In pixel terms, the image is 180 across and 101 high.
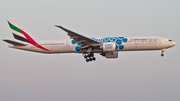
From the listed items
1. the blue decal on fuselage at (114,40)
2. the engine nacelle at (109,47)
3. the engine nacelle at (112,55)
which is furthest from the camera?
the engine nacelle at (112,55)

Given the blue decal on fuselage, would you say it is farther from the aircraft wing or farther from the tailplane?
the tailplane

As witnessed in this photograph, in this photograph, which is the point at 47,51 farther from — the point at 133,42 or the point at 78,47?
the point at 133,42

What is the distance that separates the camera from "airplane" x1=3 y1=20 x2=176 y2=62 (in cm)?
4350

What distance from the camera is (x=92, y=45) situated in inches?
1742

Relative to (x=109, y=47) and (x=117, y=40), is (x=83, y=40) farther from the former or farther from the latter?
(x=117, y=40)

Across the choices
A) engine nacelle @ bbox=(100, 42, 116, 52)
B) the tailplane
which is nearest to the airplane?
engine nacelle @ bbox=(100, 42, 116, 52)

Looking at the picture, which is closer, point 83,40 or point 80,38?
point 80,38

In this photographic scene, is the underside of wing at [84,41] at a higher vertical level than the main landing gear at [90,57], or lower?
higher

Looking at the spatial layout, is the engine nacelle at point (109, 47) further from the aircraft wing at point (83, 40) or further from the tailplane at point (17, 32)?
the tailplane at point (17, 32)

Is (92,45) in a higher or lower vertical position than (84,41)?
lower

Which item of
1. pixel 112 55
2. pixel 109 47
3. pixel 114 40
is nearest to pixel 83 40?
pixel 109 47

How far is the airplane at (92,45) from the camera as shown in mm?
43500

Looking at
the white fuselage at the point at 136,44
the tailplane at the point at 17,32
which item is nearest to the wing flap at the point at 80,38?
the white fuselage at the point at 136,44

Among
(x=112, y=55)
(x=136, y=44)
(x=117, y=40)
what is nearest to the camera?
(x=136, y=44)
